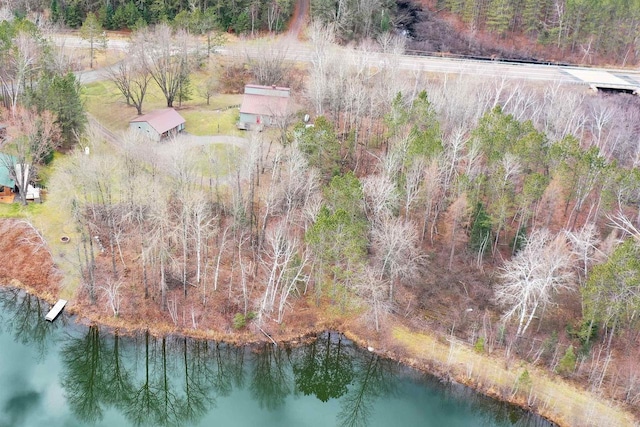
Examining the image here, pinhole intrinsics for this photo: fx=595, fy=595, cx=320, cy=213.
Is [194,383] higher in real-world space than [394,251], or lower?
lower

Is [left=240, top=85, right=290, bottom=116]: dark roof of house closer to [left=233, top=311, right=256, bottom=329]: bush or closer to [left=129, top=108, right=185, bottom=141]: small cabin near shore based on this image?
[left=129, top=108, right=185, bottom=141]: small cabin near shore

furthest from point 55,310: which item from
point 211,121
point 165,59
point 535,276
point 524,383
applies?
point 535,276

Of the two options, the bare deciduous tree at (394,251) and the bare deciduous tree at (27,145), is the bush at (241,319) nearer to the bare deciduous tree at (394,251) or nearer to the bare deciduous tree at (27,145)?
the bare deciduous tree at (394,251)

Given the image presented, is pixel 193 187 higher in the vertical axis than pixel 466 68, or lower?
lower

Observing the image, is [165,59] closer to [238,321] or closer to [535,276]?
[238,321]

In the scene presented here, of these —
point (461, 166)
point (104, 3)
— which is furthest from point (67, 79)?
point (461, 166)

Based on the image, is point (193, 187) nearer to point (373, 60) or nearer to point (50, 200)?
point (50, 200)
